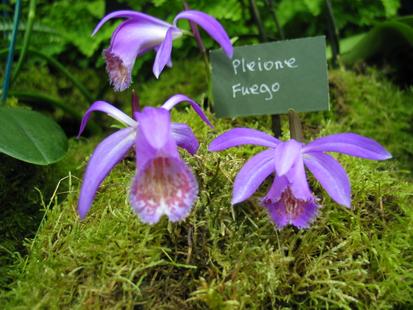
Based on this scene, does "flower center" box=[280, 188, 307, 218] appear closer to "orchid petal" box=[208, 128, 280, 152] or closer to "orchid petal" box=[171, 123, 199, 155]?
"orchid petal" box=[208, 128, 280, 152]

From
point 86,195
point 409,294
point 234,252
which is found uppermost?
point 86,195

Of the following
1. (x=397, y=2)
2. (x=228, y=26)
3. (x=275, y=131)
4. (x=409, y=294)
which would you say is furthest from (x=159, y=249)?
(x=397, y=2)

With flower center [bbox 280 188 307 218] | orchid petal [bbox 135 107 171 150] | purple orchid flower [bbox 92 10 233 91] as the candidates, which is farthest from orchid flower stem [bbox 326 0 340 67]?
orchid petal [bbox 135 107 171 150]

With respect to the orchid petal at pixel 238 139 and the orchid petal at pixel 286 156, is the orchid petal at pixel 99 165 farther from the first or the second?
the orchid petal at pixel 286 156


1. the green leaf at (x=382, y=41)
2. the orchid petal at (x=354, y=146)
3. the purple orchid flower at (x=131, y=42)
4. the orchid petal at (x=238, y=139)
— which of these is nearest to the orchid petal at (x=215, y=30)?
the purple orchid flower at (x=131, y=42)

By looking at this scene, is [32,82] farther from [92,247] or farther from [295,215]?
[295,215]
